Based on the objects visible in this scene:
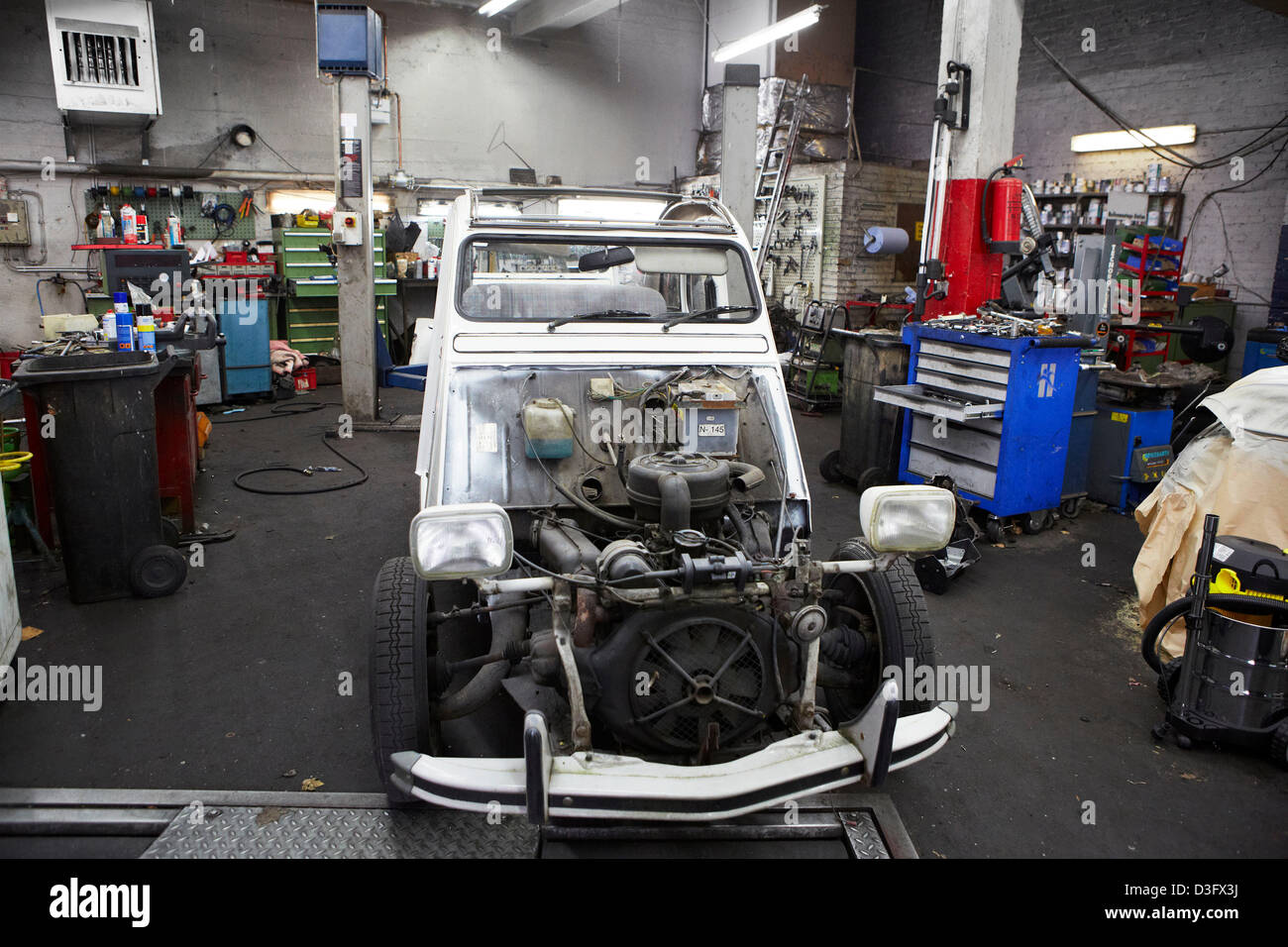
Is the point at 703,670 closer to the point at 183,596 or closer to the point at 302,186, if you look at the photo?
the point at 183,596

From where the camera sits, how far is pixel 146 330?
15.0 feet

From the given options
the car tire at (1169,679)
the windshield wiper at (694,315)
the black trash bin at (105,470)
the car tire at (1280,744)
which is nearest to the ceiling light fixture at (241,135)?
the black trash bin at (105,470)

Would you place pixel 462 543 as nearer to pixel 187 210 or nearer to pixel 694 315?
pixel 694 315

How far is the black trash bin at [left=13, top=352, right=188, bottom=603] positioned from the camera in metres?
3.95

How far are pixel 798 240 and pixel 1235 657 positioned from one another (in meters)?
9.91

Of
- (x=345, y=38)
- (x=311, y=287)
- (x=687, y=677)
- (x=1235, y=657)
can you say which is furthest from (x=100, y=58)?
(x=1235, y=657)

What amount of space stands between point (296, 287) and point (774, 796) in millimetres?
9524

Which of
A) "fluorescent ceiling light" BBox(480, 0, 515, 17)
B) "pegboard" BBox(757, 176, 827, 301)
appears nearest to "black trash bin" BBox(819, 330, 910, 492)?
"pegboard" BBox(757, 176, 827, 301)

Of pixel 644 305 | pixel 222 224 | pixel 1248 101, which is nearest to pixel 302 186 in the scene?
pixel 222 224

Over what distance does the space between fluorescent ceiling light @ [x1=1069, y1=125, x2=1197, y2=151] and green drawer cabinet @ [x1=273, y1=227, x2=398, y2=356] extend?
8804 millimetres

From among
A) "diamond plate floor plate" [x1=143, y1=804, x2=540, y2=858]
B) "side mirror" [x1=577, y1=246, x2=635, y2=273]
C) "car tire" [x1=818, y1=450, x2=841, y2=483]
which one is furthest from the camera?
"car tire" [x1=818, y1=450, x2=841, y2=483]

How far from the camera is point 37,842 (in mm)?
2256

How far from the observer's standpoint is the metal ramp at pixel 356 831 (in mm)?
→ 2266

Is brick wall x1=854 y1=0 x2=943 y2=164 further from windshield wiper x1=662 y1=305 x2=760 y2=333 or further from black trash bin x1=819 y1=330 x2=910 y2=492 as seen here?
windshield wiper x1=662 y1=305 x2=760 y2=333
